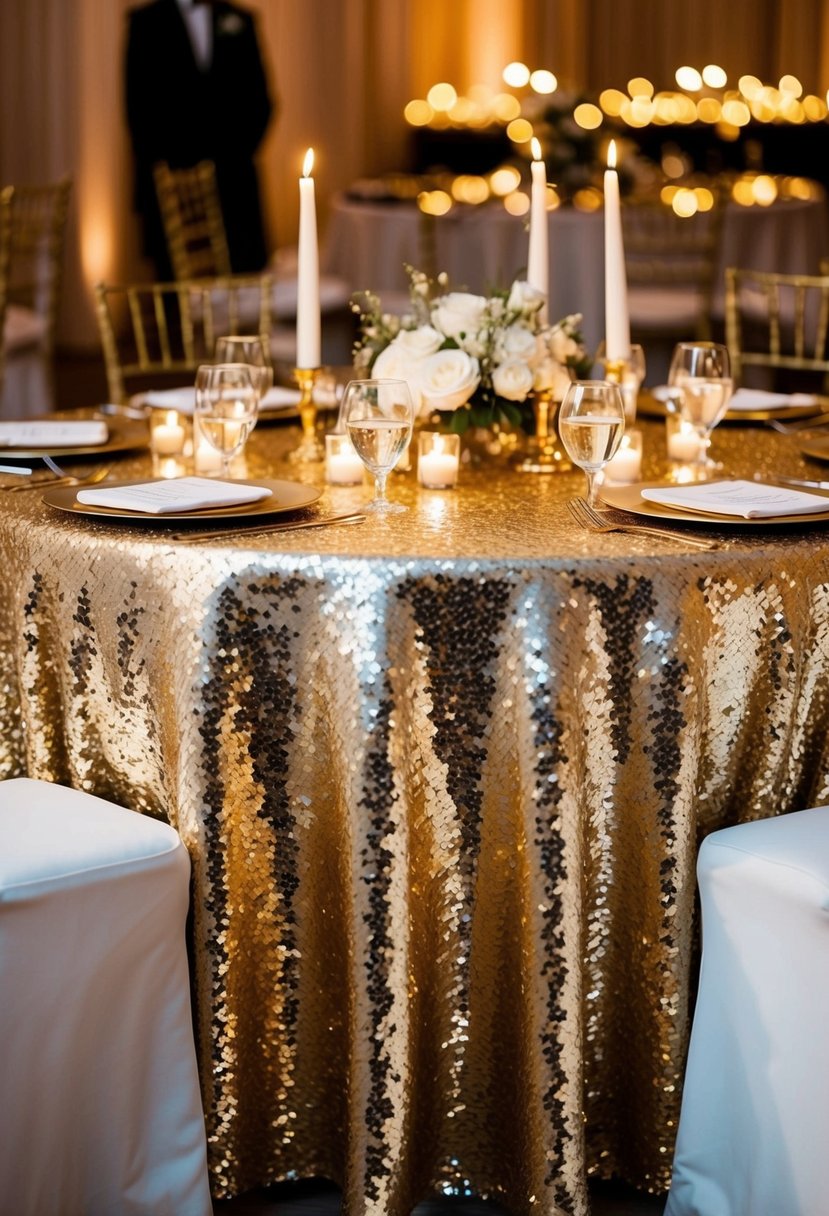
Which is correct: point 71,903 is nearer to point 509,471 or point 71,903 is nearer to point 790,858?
point 790,858

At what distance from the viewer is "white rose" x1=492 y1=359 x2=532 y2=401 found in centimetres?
207

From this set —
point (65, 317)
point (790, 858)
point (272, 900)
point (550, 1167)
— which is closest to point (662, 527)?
point (790, 858)

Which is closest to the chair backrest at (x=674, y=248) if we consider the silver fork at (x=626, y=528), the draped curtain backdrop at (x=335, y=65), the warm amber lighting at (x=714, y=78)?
the silver fork at (x=626, y=528)

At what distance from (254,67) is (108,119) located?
92 cm

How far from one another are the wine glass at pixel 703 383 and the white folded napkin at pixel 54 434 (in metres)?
0.87

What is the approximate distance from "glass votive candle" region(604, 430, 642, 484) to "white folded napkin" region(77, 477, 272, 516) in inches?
20.6

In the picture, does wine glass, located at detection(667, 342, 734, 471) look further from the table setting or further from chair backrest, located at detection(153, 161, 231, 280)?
chair backrest, located at detection(153, 161, 231, 280)

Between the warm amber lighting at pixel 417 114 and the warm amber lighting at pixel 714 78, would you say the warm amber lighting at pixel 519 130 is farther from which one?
the warm amber lighting at pixel 714 78

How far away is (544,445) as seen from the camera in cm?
223

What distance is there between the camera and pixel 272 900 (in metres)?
1.76

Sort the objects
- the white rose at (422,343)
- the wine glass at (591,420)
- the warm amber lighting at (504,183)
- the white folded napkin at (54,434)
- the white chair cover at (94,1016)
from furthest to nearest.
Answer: the warm amber lighting at (504,183)
the white folded napkin at (54,434)
the white rose at (422,343)
the wine glass at (591,420)
the white chair cover at (94,1016)

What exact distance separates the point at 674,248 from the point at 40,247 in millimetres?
2380

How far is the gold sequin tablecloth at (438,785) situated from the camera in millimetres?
1630

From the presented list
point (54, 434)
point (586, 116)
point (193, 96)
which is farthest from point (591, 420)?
point (193, 96)
